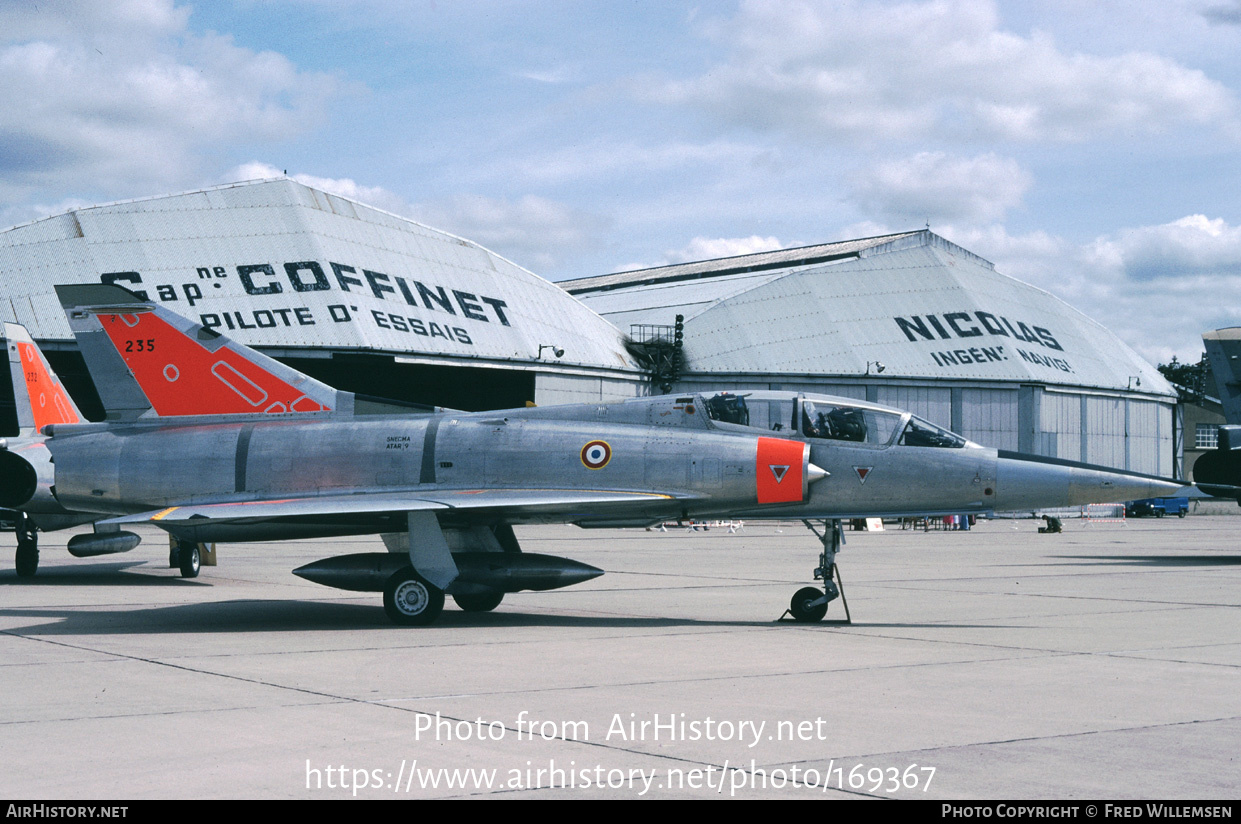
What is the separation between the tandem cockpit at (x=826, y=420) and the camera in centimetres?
1371

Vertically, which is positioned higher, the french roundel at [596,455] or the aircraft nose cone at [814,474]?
the french roundel at [596,455]

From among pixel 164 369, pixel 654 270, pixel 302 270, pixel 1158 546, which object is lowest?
pixel 1158 546

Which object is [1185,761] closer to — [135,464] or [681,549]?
[135,464]

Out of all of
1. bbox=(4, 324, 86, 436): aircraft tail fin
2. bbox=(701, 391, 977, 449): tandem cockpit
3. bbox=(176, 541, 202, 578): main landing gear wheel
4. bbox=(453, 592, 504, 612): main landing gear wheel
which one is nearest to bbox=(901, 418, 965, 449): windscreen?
bbox=(701, 391, 977, 449): tandem cockpit

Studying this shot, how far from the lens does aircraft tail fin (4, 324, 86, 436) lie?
22.9 m

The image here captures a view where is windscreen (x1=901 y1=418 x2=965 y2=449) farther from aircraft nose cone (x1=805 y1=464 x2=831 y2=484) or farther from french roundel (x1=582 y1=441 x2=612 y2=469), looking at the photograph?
french roundel (x1=582 y1=441 x2=612 y2=469)

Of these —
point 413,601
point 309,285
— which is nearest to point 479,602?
point 413,601

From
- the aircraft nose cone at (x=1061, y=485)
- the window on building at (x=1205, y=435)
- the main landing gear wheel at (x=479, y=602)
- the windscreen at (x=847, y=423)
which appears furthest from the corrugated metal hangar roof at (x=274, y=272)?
the window on building at (x=1205, y=435)

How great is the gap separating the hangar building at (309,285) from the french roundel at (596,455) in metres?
32.6

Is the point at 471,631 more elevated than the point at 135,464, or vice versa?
the point at 135,464

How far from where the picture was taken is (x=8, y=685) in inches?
358

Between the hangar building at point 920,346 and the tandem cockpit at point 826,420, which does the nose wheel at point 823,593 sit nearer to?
the tandem cockpit at point 826,420

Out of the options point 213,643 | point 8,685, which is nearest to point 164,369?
point 213,643

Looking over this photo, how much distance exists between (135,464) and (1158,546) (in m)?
31.3
